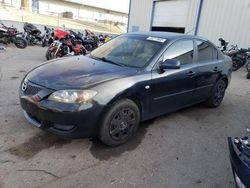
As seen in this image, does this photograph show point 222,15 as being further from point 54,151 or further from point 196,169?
point 54,151

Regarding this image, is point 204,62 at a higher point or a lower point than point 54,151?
higher

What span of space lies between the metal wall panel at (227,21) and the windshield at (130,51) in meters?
8.80

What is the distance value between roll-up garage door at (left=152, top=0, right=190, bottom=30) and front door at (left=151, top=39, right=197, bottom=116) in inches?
388

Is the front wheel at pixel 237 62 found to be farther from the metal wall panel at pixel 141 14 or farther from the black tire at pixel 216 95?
the metal wall panel at pixel 141 14

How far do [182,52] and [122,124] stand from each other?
5.47 feet

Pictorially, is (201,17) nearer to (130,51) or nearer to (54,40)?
(54,40)

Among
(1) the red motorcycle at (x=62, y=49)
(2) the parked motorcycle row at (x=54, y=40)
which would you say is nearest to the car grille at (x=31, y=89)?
(2) the parked motorcycle row at (x=54, y=40)

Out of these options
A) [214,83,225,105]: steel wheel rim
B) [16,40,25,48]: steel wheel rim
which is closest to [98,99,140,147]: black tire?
[214,83,225,105]: steel wheel rim

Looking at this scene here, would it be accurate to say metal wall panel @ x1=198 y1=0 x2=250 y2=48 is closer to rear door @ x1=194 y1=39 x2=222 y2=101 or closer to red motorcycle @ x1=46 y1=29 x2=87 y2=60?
red motorcycle @ x1=46 y1=29 x2=87 y2=60

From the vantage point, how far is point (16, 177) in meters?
2.20

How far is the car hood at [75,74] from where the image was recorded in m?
2.56

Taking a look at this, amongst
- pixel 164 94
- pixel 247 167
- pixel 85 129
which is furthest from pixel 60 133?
pixel 247 167

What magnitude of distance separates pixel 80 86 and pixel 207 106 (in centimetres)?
319

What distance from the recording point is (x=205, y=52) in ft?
13.5
